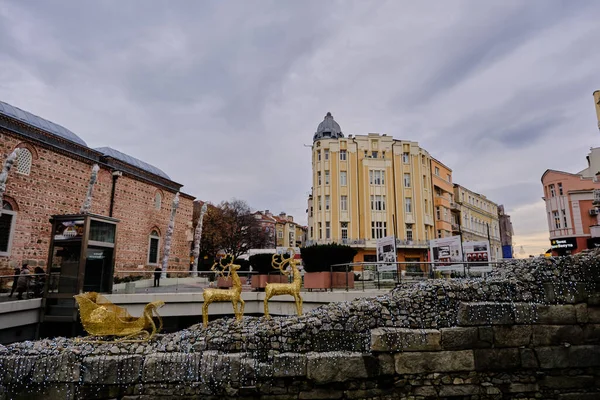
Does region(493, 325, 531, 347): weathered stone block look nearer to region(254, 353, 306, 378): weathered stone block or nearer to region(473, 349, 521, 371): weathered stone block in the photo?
region(473, 349, 521, 371): weathered stone block

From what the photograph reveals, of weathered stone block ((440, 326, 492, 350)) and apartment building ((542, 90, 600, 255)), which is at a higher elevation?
apartment building ((542, 90, 600, 255))

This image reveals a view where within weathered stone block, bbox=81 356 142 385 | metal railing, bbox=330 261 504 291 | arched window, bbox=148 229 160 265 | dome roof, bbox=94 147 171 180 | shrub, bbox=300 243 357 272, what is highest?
dome roof, bbox=94 147 171 180

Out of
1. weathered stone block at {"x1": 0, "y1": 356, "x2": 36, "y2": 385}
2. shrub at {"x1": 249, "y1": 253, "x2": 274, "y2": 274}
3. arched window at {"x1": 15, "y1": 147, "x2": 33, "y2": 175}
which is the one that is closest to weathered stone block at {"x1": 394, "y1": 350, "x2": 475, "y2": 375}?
weathered stone block at {"x1": 0, "y1": 356, "x2": 36, "y2": 385}

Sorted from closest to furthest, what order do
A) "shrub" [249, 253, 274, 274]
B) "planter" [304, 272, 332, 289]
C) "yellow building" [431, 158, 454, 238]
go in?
1. "planter" [304, 272, 332, 289]
2. "shrub" [249, 253, 274, 274]
3. "yellow building" [431, 158, 454, 238]

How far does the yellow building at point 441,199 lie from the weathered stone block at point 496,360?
33342 mm

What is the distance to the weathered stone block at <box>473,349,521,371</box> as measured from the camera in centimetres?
690

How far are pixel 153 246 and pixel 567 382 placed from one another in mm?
24225

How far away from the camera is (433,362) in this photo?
6867mm

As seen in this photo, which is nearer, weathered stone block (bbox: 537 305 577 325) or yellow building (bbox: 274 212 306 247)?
weathered stone block (bbox: 537 305 577 325)

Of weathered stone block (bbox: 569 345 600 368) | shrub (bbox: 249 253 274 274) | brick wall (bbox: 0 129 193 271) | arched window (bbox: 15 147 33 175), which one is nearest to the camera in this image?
weathered stone block (bbox: 569 345 600 368)

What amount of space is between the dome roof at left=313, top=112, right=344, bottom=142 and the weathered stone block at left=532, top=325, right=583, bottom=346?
38133mm

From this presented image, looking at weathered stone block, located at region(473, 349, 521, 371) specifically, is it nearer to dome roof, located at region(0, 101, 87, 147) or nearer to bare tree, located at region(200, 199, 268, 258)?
dome roof, located at region(0, 101, 87, 147)

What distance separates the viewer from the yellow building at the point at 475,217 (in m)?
46.0

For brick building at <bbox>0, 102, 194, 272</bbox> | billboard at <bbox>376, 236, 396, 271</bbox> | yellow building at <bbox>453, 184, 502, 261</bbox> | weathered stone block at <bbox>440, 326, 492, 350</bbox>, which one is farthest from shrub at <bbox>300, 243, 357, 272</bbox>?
yellow building at <bbox>453, 184, 502, 261</bbox>
